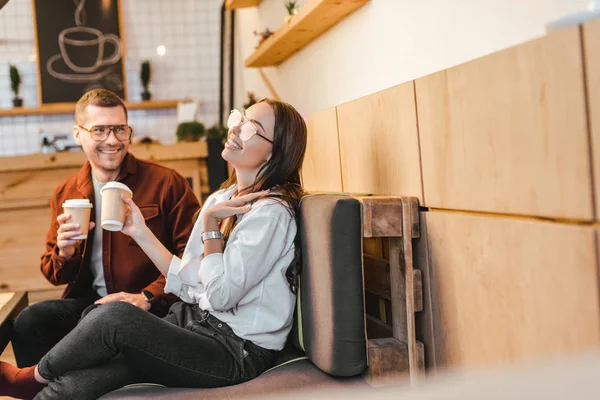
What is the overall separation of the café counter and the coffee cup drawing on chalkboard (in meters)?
1.41

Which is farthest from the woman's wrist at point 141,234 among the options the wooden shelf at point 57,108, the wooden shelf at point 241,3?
the wooden shelf at point 57,108

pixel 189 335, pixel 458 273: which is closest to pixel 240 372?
pixel 189 335

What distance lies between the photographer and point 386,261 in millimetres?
1877

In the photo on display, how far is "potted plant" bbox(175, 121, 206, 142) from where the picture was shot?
5.08 metres

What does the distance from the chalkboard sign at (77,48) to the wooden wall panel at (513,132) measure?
4821 mm

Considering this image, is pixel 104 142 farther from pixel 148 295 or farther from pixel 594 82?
pixel 594 82

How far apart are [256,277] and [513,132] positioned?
80 centimetres

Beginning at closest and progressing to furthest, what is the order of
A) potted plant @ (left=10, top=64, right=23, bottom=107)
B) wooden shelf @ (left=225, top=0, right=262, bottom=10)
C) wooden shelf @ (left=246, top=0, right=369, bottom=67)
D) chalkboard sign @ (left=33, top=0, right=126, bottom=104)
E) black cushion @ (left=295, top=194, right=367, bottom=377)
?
1. black cushion @ (left=295, top=194, right=367, bottom=377)
2. wooden shelf @ (left=246, top=0, right=369, bottom=67)
3. wooden shelf @ (left=225, top=0, right=262, bottom=10)
4. potted plant @ (left=10, top=64, right=23, bottom=107)
5. chalkboard sign @ (left=33, top=0, right=126, bottom=104)

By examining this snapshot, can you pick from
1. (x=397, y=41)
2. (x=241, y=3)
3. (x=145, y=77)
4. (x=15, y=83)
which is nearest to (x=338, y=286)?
(x=397, y=41)

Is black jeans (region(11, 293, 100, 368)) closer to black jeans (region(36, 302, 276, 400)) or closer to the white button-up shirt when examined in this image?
black jeans (region(36, 302, 276, 400))

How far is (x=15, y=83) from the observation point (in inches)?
223

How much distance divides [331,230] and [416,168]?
0.93 feet

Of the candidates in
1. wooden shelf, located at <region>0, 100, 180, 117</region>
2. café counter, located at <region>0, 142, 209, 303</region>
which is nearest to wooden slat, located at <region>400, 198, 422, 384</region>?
café counter, located at <region>0, 142, 209, 303</region>

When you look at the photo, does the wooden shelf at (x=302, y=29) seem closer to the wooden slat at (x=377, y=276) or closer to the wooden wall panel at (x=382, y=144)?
the wooden wall panel at (x=382, y=144)
